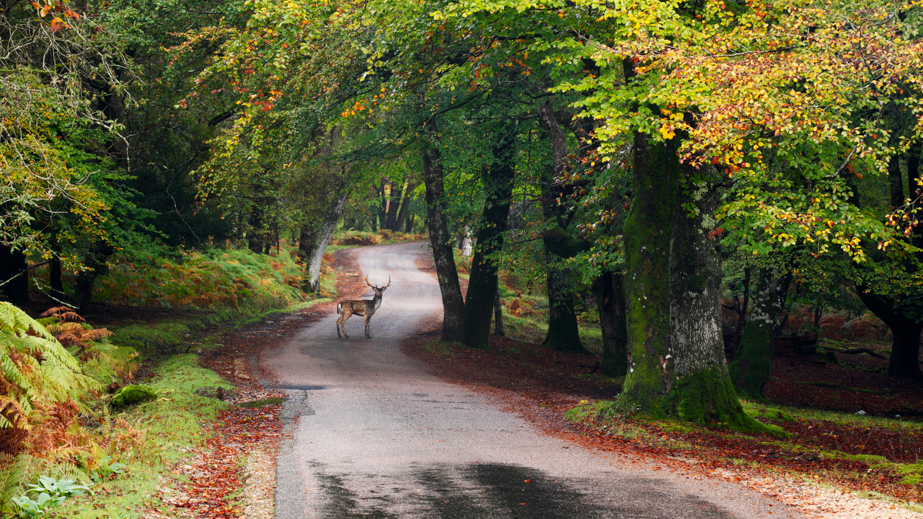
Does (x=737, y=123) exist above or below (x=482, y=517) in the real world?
above

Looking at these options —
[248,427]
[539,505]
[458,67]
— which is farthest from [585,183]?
[539,505]

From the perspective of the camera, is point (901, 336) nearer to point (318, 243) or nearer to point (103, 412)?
point (103, 412)

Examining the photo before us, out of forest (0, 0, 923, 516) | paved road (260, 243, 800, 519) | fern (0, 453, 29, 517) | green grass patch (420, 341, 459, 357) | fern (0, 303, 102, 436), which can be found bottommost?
green grass patch (420, 341, 459, 357)

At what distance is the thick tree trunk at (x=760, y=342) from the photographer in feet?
52.2

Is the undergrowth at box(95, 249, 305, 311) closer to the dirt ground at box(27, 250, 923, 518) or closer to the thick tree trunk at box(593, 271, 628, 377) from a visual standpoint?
the dirt ground at box(27, 250, 923, 518)

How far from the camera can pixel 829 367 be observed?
76.6 feet

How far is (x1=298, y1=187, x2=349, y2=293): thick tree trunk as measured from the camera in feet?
99.3

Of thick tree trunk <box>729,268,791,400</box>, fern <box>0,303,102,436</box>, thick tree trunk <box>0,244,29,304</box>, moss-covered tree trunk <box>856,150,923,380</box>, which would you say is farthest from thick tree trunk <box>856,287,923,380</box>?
thick tree trunk <box>0,244,29,304</box>

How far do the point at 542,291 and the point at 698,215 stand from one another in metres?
26.9

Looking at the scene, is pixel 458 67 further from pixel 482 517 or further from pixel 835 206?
pixel 482 517

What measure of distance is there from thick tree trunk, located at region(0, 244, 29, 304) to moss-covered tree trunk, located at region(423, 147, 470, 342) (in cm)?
1068

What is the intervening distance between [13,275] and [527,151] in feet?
45.5

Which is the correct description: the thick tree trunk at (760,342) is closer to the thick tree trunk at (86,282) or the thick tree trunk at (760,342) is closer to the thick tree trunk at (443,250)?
the thick tree trunk at (443,250)

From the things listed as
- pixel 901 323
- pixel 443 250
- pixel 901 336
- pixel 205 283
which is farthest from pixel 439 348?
pixel 901 336
